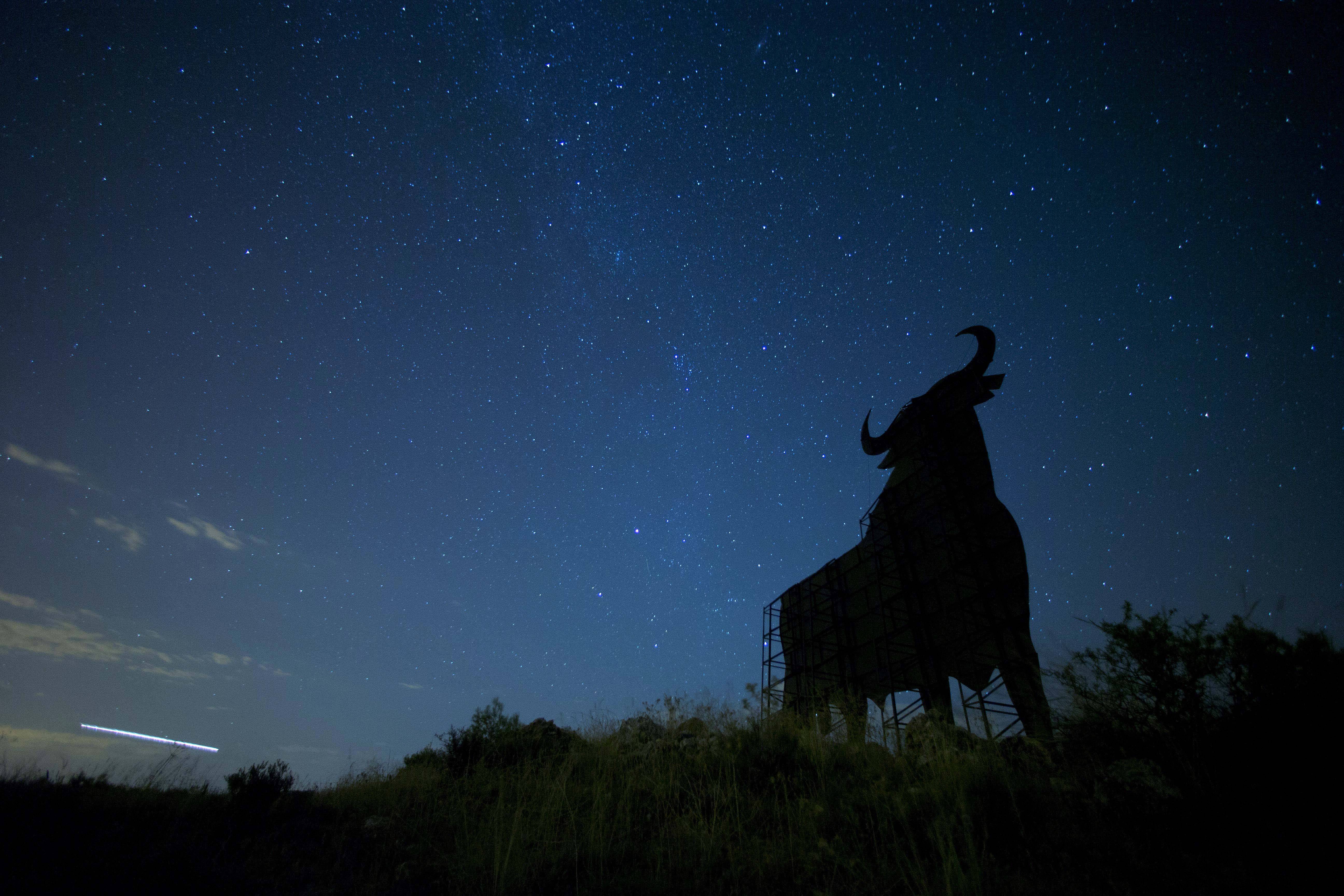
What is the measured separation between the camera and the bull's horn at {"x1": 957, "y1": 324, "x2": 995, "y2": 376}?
15.7m

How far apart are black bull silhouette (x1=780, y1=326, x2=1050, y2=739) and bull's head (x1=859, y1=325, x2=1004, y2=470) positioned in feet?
0.11

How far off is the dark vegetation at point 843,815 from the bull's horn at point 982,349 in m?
10.2

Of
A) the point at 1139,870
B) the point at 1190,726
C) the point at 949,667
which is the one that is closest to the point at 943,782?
the point at 1139,870

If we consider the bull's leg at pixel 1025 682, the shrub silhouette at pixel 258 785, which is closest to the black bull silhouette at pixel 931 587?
the bull's leg at pixel 1025 682

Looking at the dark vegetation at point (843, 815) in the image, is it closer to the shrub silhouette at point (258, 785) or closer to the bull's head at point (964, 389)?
the shrub silhouette at point (258, 785)

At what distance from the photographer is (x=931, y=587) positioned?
15375 mm

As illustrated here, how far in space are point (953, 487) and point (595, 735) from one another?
12.0 m

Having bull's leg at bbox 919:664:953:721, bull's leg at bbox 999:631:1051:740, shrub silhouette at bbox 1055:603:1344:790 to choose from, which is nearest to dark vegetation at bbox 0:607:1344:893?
shrub silhouette at bbox 1055:603:1344:790

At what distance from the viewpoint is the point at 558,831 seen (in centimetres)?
612

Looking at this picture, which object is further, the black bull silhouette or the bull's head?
the bull's head

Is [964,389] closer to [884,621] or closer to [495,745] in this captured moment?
[884,621]

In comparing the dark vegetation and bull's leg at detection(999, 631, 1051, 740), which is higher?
bull's leg at detection(999, 631, 1051, 740)

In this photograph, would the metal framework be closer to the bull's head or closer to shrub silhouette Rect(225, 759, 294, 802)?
the bull's head

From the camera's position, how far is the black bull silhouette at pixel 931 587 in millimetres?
13250
